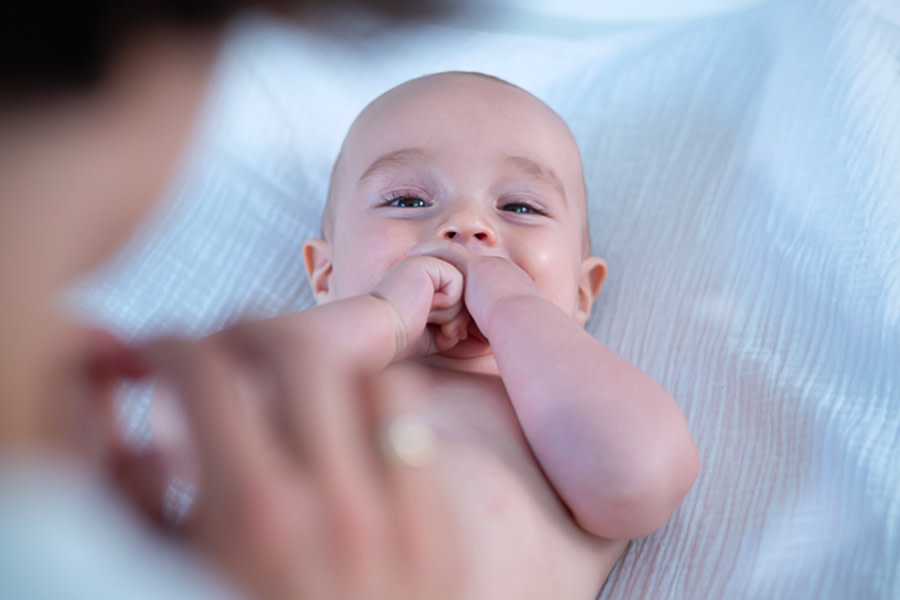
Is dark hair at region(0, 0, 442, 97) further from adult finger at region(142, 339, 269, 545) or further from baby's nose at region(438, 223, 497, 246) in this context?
baby's nose at region(438, 223, 497, 246)

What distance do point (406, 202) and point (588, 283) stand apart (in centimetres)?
31

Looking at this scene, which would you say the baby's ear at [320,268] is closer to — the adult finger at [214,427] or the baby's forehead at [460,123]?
the baby's forehead at [460,123]

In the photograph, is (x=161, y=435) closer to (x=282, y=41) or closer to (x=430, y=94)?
(x=430, y=94)

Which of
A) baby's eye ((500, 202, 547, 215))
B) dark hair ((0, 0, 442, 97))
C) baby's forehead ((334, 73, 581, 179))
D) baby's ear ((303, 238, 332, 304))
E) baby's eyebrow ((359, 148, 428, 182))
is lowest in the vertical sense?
baby's ear ((303, 238, 332, 304))

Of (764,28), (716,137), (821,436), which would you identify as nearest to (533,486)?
(821,436)

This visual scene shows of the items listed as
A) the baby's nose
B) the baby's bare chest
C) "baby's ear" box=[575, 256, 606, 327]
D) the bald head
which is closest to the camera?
the baby's bare chest

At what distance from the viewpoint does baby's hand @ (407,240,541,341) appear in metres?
0.73

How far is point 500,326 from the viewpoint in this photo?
71 centimetres

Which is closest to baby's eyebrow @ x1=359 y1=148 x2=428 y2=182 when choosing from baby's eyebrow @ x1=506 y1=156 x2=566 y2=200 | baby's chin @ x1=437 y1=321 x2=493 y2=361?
baby's eyebrow @ x1=506 y1=156 x2=566 y2=200

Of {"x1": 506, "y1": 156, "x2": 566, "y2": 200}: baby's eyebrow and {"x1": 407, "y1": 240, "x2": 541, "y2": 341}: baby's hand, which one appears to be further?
{"x1": 506, "y1": 156, "x2": 566, "y2": 200}: baby's eyebrow

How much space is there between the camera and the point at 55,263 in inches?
7.0

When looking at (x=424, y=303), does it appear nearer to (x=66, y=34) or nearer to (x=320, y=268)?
(x=320, y=268)

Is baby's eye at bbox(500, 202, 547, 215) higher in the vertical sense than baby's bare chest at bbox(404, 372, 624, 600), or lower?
higher

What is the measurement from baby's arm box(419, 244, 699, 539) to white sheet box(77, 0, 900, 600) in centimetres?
17
